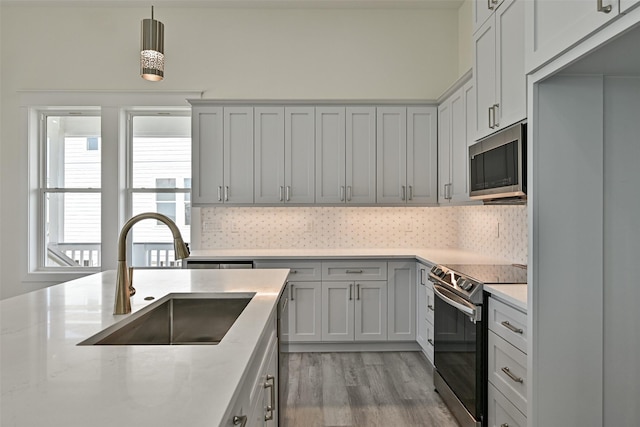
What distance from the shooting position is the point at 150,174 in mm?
4551

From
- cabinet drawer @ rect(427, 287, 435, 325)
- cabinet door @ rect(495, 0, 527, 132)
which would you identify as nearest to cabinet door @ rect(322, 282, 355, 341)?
cabinet drawer @ rect(427, 287, 435, 325)

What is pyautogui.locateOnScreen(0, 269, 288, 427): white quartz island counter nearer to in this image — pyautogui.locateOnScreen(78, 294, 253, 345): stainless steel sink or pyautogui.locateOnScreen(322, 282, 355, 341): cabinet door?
pyautogui.locateOnScreen(78, 294, 253, 345): stainless steel sink

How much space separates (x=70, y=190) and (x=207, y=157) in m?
1.65

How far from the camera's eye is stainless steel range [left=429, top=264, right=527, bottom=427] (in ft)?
7.48

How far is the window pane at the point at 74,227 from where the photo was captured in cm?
452

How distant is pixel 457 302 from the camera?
250cm

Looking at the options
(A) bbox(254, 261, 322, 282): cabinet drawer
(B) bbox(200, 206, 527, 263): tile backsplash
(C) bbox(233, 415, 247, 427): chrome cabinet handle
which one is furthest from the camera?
(B) bbox(200, 206, 527, 263): tile backsplash

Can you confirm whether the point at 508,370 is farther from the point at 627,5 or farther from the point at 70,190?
the point at 70,190

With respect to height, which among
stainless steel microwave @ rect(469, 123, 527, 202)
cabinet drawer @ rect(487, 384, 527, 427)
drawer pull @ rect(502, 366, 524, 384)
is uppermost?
stainless steel microwave @ rect(469, 123, 527, 202)

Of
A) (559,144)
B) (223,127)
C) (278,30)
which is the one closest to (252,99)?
(223,127)

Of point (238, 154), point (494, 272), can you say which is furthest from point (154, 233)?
point (494, 272)

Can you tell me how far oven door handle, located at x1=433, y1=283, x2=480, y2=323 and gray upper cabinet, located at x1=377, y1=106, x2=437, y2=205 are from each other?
55.8 inches

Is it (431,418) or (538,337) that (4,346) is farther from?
(431,418)

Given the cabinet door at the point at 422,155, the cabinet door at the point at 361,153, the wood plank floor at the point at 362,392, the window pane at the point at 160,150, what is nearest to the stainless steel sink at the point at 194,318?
the wood plank floor at the point at 362,392
